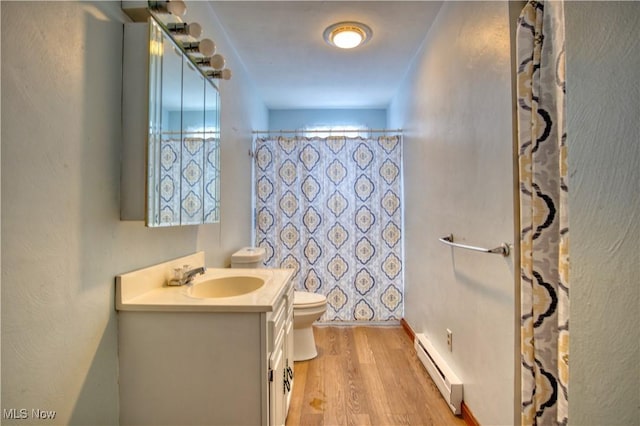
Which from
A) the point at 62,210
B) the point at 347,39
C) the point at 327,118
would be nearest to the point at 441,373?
the point at 62,210

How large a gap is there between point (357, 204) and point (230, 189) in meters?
1.22

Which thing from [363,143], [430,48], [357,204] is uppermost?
[430,48]

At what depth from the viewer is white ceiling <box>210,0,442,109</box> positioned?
6.18ft

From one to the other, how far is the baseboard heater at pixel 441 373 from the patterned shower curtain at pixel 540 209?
0.64 m

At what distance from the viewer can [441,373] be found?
1790mm

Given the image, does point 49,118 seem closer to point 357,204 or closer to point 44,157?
point 44,157

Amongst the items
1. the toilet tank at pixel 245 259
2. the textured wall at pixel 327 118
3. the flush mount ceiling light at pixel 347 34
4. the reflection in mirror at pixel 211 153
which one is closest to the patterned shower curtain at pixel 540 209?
the flush mount ceiling light at pixel 347 34

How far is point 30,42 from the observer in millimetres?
781

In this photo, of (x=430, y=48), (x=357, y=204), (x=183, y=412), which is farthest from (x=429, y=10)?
(x=183, y=412)

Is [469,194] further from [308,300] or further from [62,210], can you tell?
[62,210]

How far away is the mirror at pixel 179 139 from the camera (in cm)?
117

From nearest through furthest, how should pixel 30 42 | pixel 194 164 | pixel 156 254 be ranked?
1. pixel 30 42
2. pixel 156 254
3. pixel 194 164

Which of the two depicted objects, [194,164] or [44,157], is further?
[194,164]

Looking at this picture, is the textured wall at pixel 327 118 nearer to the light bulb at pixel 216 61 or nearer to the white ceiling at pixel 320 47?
the white ceiling at pixel 320 47
